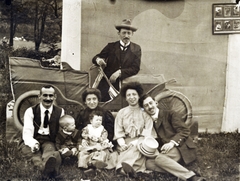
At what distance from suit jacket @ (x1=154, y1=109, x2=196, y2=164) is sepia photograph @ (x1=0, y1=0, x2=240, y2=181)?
0.05 feet

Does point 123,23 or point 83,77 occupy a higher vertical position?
point 123,23

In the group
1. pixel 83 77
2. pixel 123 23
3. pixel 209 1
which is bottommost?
pixel 83 77

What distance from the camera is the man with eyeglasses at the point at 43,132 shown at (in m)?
5.52

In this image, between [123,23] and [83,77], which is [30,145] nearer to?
[83,77]

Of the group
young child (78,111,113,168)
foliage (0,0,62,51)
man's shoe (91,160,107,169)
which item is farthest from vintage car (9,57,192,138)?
man's shoe (91,160,107,169)

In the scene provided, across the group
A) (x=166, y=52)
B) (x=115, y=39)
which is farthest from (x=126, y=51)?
(x=166, y=52)

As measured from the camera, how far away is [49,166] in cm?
553

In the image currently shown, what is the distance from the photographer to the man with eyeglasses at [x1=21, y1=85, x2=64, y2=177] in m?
5.52

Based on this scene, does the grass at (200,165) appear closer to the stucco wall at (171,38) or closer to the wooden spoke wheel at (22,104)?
the wooden spoke wheel at (22,104)

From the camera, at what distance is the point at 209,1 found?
5566 millimetres

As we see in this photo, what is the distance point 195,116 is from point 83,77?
1.82 meters

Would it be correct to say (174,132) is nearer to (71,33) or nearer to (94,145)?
(94,145)

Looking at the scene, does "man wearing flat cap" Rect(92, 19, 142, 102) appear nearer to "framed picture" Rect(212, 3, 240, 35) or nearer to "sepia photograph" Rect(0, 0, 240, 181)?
"sepia photograph" Rect(0, 0, 240, 181)

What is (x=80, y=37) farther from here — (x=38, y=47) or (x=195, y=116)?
(x=195, y=116)
